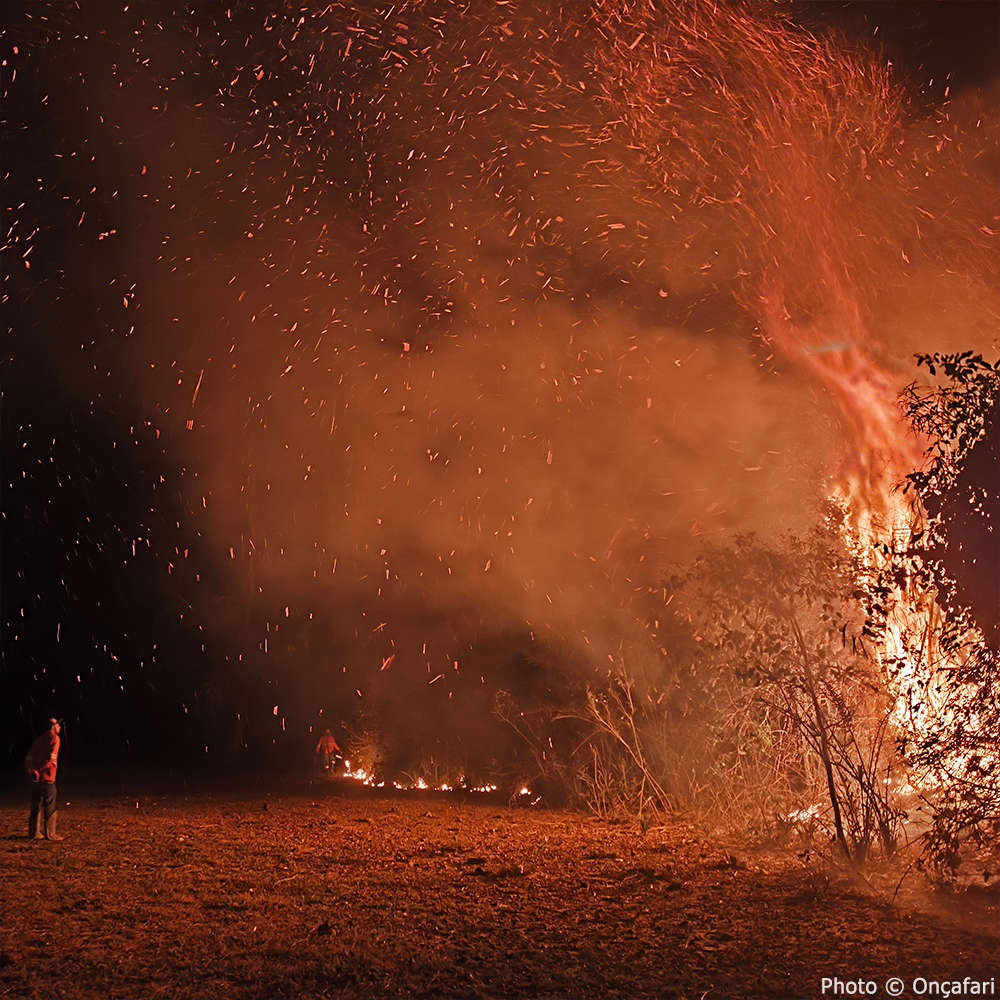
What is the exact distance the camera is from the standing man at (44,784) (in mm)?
8016

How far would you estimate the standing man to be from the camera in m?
8.02

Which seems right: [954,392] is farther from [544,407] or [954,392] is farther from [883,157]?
[544,407]

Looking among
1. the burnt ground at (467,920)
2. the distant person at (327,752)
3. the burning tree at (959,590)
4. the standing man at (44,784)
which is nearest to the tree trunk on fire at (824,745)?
the burnt ground at (467,920)

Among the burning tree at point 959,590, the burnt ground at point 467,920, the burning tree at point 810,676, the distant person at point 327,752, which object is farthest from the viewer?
the distant person at point 327,752

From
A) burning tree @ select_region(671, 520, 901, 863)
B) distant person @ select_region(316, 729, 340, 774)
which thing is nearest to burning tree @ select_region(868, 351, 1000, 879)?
burning tree @ select_region(671, 520, 901, 863)

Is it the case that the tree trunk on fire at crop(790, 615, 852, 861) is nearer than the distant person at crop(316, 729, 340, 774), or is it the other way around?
the tree trunk on fire at crop(790, 615, 852, 861)

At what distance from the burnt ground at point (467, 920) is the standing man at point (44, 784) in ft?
1.48

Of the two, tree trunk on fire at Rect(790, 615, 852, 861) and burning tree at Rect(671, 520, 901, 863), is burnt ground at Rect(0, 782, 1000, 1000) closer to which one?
tree trunk on fire at Rect(790, 615, 852, 861)

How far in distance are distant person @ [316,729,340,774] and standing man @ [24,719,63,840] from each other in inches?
228

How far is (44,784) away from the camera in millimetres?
8008

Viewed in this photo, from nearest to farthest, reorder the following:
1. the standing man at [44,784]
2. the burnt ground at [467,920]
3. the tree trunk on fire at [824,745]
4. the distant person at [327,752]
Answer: the burnt ground at [467,920], the tree trunk on fire at [824,745], the standing man at [44,784], the distant person at [327,752]

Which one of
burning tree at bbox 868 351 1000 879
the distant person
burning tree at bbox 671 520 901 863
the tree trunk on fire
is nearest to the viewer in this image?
burning tree at bbox 868 351 1000 879

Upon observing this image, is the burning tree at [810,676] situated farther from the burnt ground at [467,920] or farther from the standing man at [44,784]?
the standing man at [44,784]

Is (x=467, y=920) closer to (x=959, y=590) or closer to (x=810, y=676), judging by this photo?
(x=810, y=676)
